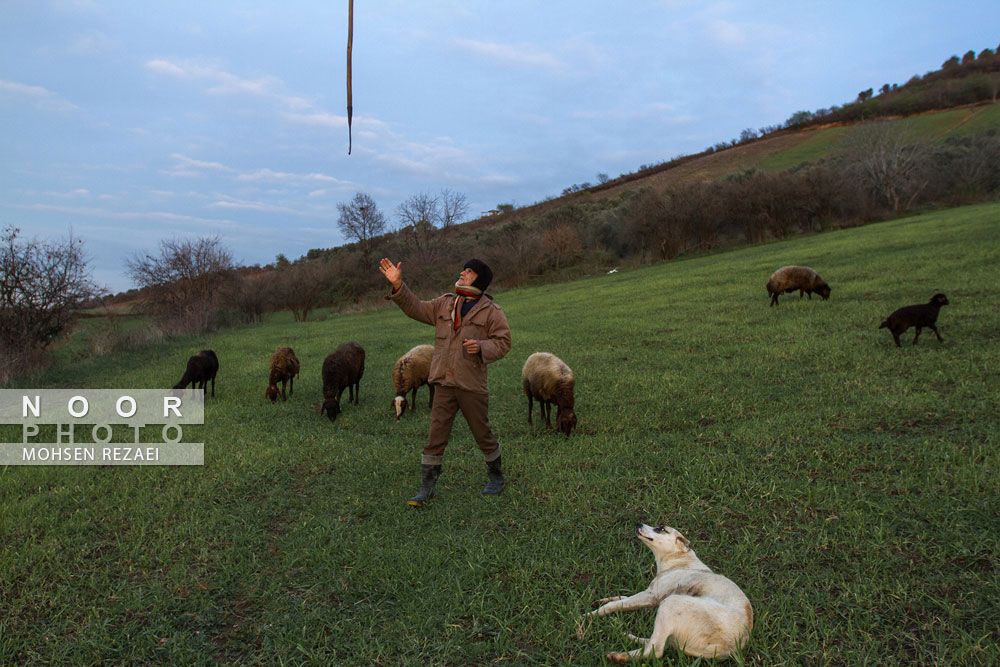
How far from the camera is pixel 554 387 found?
7555mm

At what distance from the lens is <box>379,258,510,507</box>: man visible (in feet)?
16.7

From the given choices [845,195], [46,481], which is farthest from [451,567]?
[845,195]

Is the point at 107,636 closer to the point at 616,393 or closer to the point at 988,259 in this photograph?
the point at 616,393

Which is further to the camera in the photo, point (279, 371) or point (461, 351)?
point (279, 371)

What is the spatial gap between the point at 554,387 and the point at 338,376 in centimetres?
441

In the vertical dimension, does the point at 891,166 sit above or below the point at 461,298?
above

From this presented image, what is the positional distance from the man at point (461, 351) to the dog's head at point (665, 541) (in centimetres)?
211

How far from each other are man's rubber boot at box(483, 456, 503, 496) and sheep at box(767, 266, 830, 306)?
13.5 meters

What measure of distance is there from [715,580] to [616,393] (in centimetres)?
621

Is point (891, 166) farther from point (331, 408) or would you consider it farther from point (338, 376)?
point (331, 408)

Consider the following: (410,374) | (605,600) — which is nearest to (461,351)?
(605,600)

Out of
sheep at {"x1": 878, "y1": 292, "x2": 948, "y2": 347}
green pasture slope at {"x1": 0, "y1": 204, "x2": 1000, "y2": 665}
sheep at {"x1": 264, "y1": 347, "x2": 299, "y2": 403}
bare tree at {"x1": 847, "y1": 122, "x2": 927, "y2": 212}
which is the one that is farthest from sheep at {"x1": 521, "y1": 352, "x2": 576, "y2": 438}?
bare tree at {"x1": 847, "y1": 122, "x2": 927, "y2": 212}

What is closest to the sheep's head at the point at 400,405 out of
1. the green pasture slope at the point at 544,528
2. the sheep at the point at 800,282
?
the green pasture slope at the point at 544,528

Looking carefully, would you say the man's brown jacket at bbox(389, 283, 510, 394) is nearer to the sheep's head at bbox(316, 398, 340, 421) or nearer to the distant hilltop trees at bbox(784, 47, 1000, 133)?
the sheep's head at bbox(316, 398, 340, 421)
